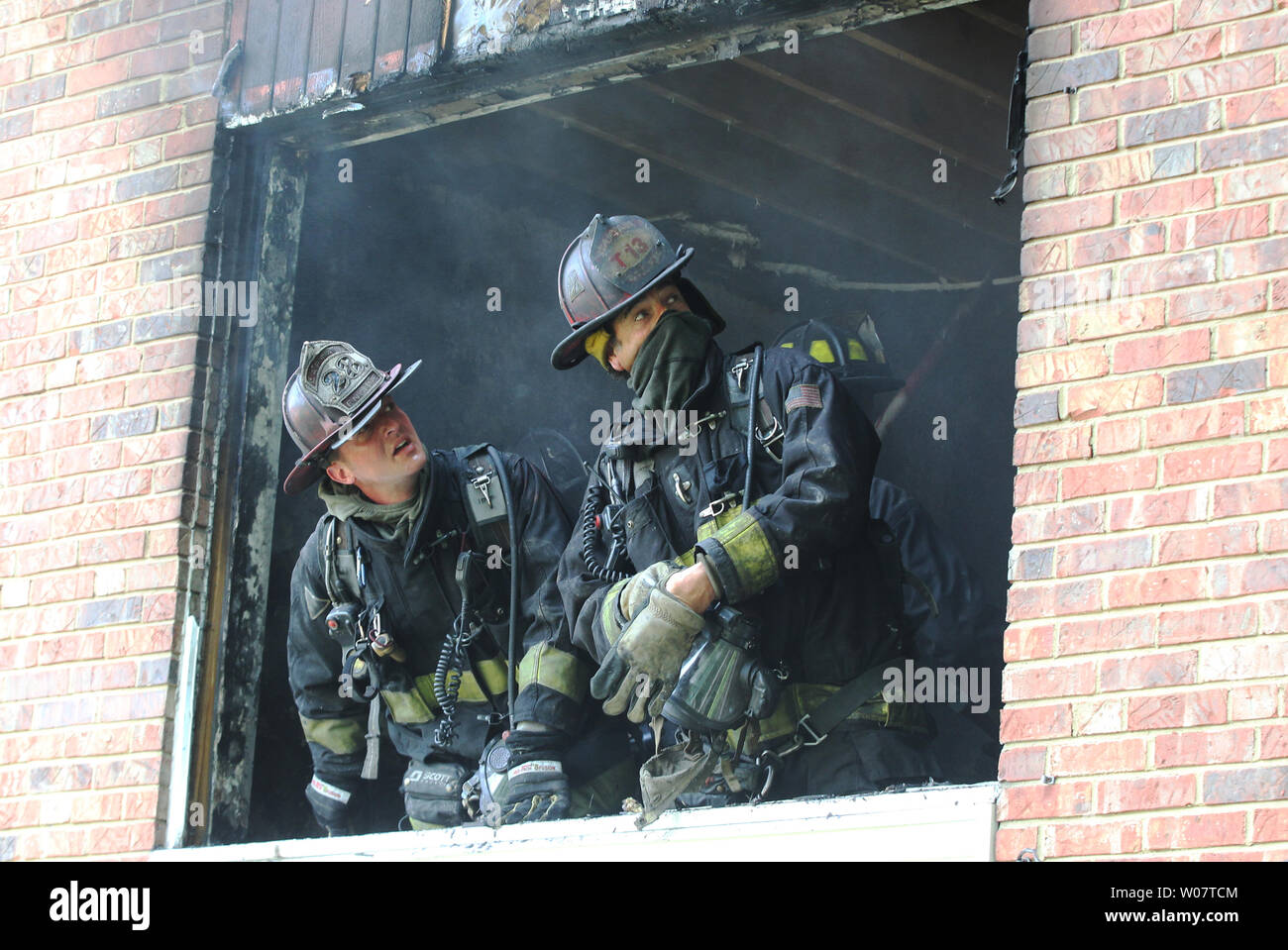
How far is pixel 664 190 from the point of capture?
7555 mm

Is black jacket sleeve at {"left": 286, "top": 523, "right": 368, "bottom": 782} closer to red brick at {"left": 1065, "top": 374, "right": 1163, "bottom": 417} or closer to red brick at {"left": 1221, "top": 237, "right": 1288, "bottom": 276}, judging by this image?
red brick at {"left": 1065, "top": 374, "right": 1163, "bottom": 417}

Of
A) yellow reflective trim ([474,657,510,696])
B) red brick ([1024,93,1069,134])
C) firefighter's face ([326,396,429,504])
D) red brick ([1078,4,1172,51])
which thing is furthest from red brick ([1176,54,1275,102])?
yellow reflective trim ([474,657,510,696])

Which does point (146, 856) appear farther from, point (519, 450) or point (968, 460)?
point (968, 460)

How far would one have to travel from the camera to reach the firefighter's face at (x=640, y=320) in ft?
17.0

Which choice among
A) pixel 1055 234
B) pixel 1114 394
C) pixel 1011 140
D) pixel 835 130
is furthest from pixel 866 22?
pixel 835 130

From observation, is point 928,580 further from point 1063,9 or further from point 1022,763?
point 1063,9

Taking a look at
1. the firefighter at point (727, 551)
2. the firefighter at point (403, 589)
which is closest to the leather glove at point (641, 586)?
the firefighter at point (727, 551)

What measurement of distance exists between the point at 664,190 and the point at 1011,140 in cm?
330

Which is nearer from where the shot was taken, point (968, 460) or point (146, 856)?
point (146, 856)

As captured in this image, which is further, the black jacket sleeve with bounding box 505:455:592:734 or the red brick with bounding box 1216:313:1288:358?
the black jacket sleeve with bounding box 505:455:592:734

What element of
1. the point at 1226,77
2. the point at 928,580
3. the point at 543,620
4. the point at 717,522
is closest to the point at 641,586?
the point at 717,522

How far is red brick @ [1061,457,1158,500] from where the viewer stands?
398cm

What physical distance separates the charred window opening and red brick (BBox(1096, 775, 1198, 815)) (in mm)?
2066

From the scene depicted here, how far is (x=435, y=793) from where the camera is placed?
219 inches
